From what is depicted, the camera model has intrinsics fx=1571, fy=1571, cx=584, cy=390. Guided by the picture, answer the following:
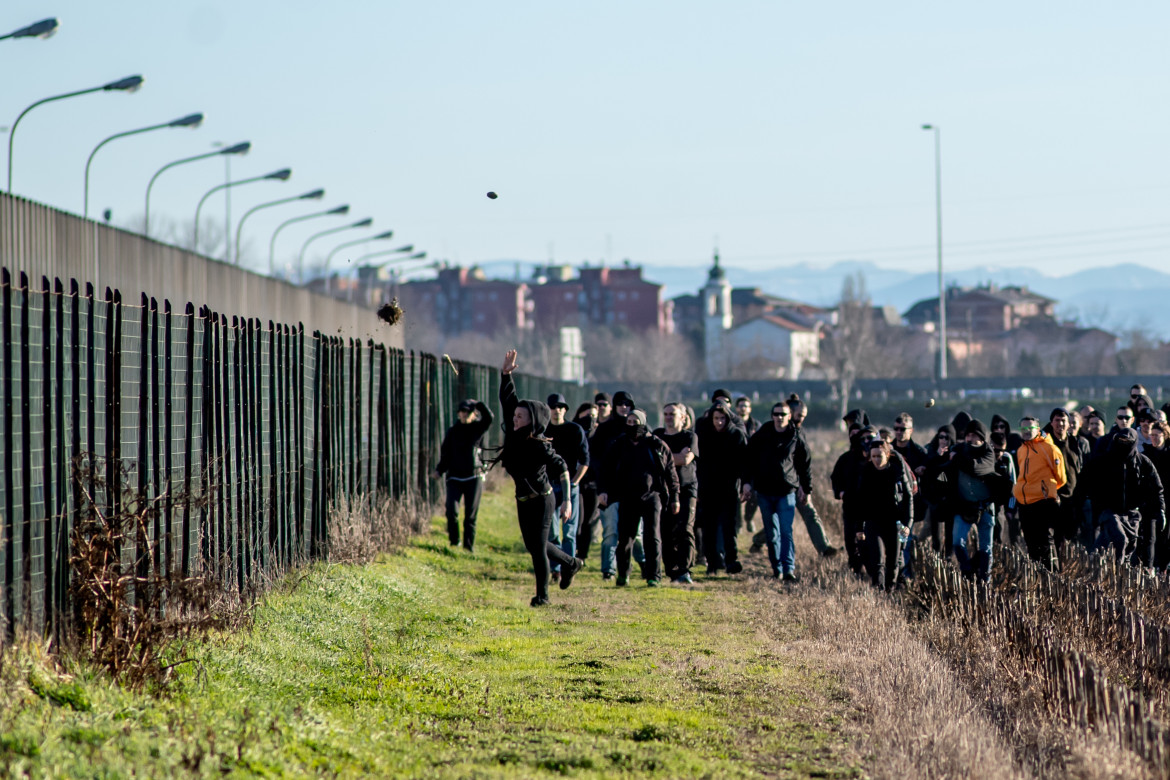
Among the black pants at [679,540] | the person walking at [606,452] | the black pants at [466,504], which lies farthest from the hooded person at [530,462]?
the black pants at [466,504]

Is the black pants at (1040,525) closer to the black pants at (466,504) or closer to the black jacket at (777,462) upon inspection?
the black jacket at (777,462)

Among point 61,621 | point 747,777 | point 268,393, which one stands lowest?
point 747,777

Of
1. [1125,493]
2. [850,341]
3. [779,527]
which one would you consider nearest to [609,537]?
[779,527]

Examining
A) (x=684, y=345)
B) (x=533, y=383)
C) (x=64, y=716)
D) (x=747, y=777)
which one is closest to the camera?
(x=64, y=716)

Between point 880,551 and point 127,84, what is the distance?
12.0 metres

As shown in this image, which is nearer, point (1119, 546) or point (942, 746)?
point (942, 746)

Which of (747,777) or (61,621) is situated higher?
(61,621)

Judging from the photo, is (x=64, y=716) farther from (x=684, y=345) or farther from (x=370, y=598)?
(x=684, y=345)

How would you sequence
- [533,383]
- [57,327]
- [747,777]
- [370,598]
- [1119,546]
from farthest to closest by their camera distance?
1. [533,383]
2. [1119,546]
3. [370,598]
4. [57,327]
5. [747,777]

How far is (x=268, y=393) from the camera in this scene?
12766 mm

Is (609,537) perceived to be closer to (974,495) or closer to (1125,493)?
(974,495)

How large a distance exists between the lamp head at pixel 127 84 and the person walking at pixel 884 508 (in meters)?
11.2

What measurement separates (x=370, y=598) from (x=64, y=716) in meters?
5.89

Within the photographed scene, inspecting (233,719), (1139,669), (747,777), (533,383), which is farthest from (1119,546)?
(533,383)
